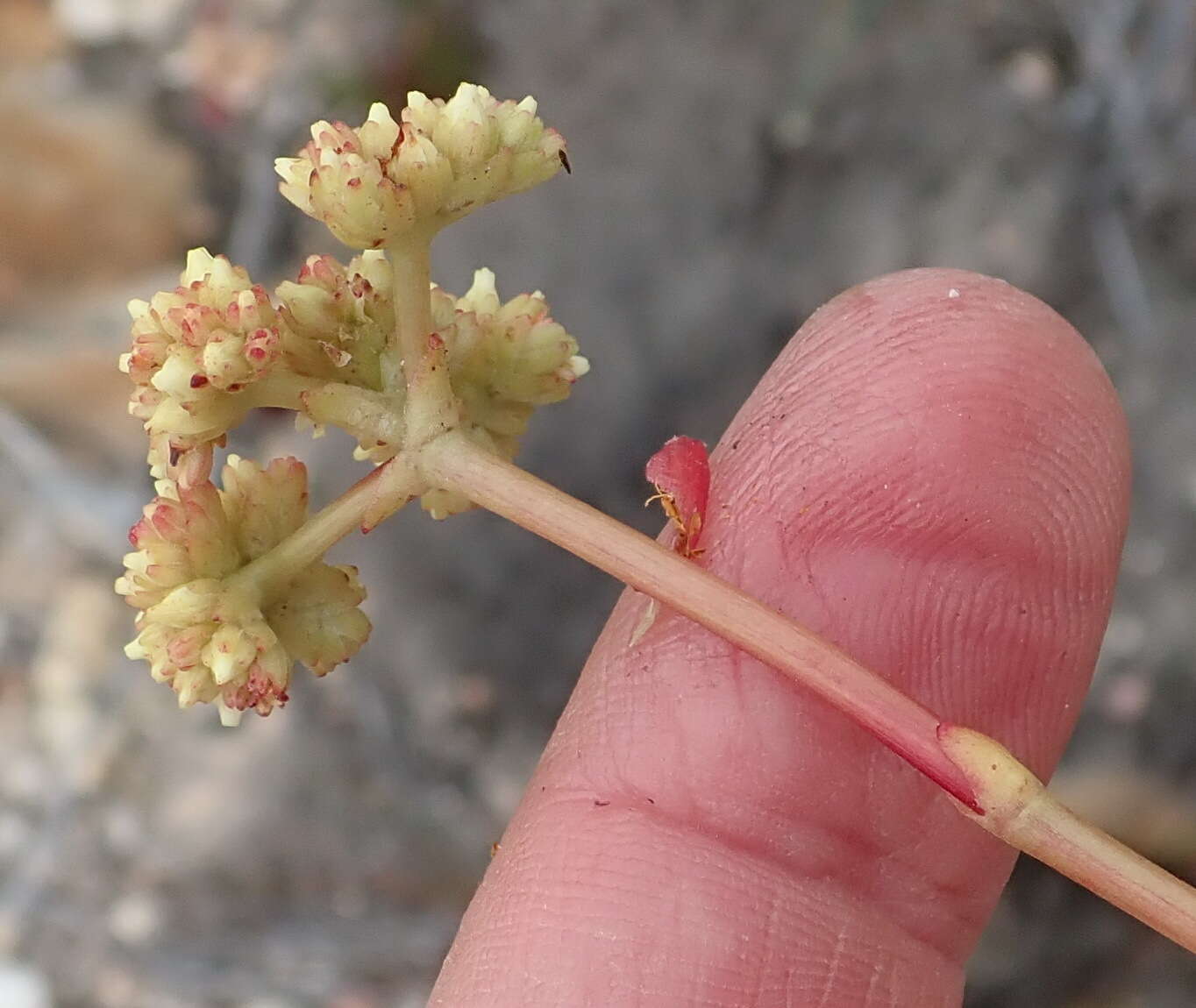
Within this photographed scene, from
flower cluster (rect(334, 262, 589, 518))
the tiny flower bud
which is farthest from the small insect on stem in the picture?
the tiny flower bud

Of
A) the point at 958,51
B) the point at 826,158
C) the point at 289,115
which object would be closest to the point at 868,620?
the point at 826,158

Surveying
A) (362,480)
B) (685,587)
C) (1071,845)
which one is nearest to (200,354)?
(362,480)

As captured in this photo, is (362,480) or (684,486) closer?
(362,480)

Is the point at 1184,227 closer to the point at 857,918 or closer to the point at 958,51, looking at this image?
the point at 958,51

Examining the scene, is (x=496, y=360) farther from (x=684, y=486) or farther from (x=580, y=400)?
(x=580, y=400)

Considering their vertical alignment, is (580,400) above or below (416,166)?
above

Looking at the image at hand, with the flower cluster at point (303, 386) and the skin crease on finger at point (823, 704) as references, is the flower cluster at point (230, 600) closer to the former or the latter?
the flower cluster at point (303, 386)

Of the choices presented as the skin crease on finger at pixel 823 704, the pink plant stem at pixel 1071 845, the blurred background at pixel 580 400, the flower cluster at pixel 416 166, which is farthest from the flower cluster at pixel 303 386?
the blurred background at pixel 580 400
